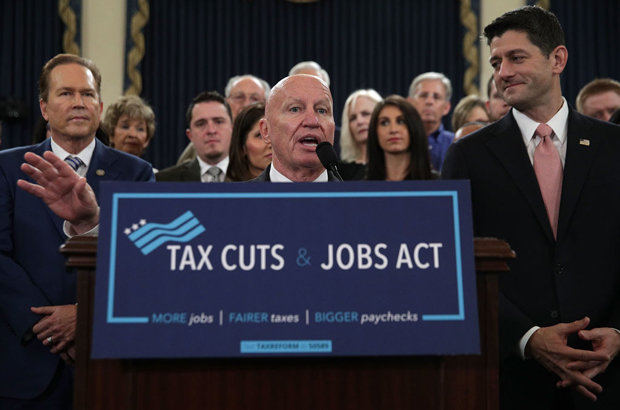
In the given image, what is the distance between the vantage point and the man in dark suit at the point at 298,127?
1983mm

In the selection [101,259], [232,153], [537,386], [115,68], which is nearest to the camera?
[101,259]

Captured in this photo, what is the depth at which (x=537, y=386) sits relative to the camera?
6.14 feet

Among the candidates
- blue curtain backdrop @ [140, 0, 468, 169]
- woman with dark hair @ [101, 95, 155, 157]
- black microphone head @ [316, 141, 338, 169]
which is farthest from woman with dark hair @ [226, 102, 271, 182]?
blue curtain backdrop @ [140, 0, 468, 169]

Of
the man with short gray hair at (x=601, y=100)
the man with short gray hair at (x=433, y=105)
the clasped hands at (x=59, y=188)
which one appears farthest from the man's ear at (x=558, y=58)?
the man with short gray hair at (x=433, y=105)

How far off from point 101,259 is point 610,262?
1367mm

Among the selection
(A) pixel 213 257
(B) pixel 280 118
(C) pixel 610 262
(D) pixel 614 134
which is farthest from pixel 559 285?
(A) pixel 213 257

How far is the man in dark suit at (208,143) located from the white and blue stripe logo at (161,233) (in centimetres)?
251


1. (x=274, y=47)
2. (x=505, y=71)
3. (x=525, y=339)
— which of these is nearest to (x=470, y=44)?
(x=274, y=47)

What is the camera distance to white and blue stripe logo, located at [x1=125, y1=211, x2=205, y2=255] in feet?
3.81

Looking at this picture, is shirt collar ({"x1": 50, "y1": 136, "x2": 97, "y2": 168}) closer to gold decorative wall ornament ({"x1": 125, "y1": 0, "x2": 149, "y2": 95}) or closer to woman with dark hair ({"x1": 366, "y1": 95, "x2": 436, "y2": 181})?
woman with dark hair ({"x1": 366, "y1": 95, "x2": 436, "y2": 181})

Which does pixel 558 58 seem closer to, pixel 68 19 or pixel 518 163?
pixel 518 163

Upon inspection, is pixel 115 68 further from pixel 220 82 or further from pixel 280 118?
pixel 280 118

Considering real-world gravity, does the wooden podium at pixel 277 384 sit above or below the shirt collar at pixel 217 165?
below

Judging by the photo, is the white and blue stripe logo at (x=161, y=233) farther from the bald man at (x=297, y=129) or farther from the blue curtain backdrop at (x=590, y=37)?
the blue curtain backdrop at (x=590, y=37)
